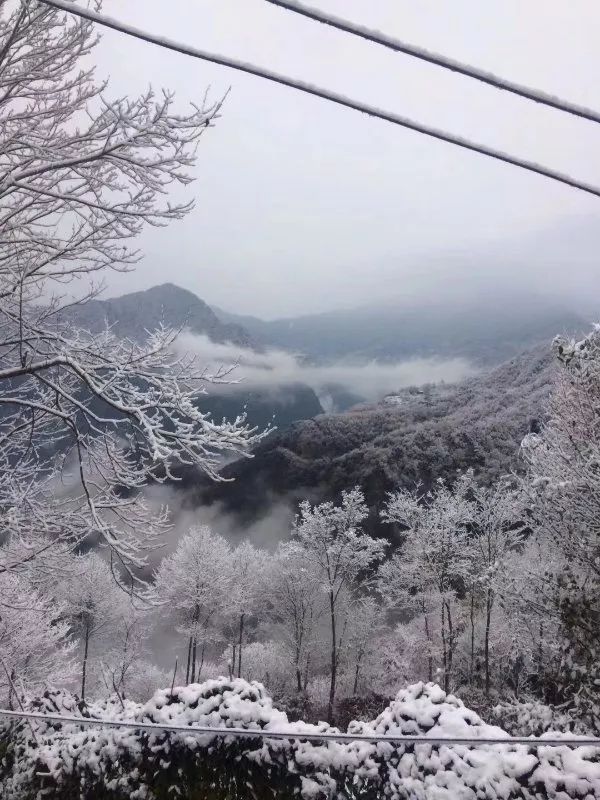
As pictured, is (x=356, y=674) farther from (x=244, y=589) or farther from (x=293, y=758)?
(x=293, y=758)

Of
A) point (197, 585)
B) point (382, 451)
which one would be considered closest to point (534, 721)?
point (197, 585)

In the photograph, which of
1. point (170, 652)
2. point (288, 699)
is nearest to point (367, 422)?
point (170, 652)

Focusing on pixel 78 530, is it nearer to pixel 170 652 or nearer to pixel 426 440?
pixel 170 652

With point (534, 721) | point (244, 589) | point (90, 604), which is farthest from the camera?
point (244, 589)

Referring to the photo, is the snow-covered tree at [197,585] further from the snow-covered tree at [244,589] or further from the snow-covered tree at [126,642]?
the snow-covered tree at [126,642]

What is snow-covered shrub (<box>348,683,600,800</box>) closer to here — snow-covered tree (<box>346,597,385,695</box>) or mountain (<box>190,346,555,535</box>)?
snow-covered tree (<box>346,597,385,695</box>)

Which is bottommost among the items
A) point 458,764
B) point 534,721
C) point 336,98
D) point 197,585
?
point 197,585

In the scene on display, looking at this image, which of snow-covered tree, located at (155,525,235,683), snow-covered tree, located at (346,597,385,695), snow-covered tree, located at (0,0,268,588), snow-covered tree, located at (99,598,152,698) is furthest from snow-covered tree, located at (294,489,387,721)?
snow-covered tree, located at (0,0,268,588)
